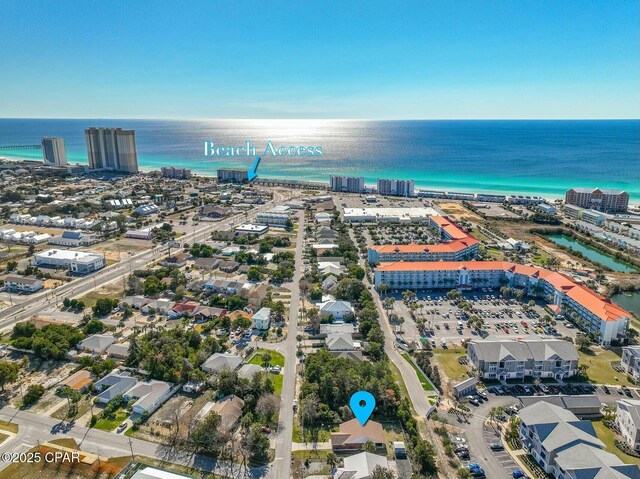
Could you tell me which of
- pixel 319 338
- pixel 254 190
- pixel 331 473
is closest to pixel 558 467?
pixel 331 473

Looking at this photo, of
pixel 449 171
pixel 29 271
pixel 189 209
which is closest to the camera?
pixel 29 271

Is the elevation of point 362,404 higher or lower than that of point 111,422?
higher

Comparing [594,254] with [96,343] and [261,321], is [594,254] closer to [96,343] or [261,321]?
[261,321]

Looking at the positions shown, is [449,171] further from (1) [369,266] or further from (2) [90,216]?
(2) [90,216]

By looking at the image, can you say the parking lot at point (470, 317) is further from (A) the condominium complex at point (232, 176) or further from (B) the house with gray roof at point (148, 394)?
(A) the condominium complex at point (232, 176)

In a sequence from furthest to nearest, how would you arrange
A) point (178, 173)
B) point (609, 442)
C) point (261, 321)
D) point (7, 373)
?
point (178, 173) < point (261, 321) < point (7, 373) < point (609, 442)

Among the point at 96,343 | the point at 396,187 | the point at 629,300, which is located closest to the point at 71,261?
the point at 96,343

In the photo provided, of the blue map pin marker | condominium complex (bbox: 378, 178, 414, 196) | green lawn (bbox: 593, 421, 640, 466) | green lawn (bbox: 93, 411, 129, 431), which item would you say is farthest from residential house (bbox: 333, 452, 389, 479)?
condominium complex (bbox: 378, 178, 414, 196)
